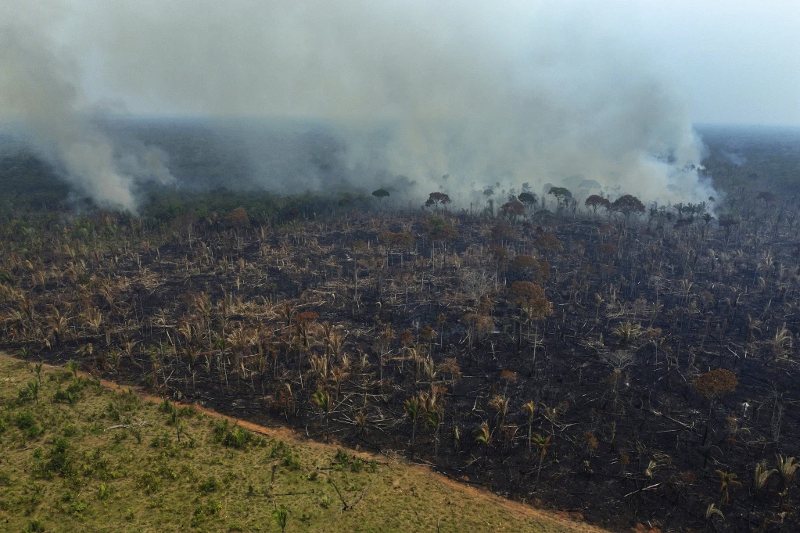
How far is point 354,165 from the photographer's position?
303ft

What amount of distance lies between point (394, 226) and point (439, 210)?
8897 mm

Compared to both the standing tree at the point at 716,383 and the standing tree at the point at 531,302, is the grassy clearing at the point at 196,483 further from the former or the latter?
the standing tree at the point at 531,302

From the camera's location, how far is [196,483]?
17953 mm

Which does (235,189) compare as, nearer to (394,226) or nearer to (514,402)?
(394,226)

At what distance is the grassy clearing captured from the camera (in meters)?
16.3

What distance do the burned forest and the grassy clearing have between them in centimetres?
165

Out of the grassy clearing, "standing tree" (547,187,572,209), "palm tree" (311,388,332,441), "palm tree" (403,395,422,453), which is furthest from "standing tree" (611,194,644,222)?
the grassy clearing

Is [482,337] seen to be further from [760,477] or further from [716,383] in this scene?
[760,477]

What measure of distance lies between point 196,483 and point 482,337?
1782cm

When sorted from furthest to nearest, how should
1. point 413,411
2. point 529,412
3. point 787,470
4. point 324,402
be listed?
point 324,402
point 529,412
point 413,411
point 787,470

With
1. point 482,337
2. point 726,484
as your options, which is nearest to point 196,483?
point 482,337

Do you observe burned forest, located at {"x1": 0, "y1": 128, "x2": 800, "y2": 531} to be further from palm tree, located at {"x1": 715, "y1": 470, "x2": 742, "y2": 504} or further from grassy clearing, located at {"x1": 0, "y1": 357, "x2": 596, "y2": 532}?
grassy clearing, located at {"x1": 0, "y1": 357, "x2": 596, "y2": 532}

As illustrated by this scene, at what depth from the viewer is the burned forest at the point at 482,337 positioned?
64.5ft

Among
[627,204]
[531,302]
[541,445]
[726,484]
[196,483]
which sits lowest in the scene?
[196,483]
